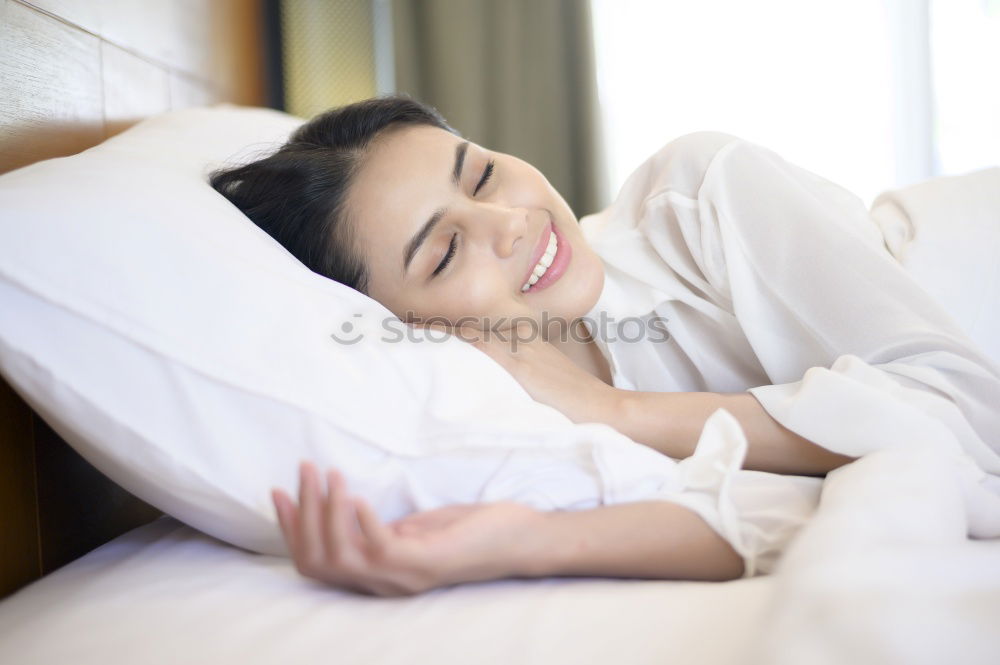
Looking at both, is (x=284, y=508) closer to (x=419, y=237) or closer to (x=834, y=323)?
(x=419, y=237)

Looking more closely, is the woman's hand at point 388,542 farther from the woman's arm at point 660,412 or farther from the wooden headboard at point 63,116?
the wooden headboard at point 63,116

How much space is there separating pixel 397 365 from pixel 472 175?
0.43 m

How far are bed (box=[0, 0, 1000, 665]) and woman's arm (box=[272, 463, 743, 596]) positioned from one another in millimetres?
23

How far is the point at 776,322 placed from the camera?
1.10 metres

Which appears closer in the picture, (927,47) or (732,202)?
(732,202)

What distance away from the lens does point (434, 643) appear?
1.99 ft

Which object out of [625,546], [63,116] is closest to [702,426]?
[625,546]

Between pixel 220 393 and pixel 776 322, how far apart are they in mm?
745

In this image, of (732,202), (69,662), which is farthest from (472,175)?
(69,662)

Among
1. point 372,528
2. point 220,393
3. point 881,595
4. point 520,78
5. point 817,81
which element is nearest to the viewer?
point 881,595

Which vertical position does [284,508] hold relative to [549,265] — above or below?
below

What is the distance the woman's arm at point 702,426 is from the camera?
0.93 meters

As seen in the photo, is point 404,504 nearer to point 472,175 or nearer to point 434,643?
point 434,643

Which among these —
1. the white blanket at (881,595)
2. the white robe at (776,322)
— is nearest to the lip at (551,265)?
the white robe at (776,322)
